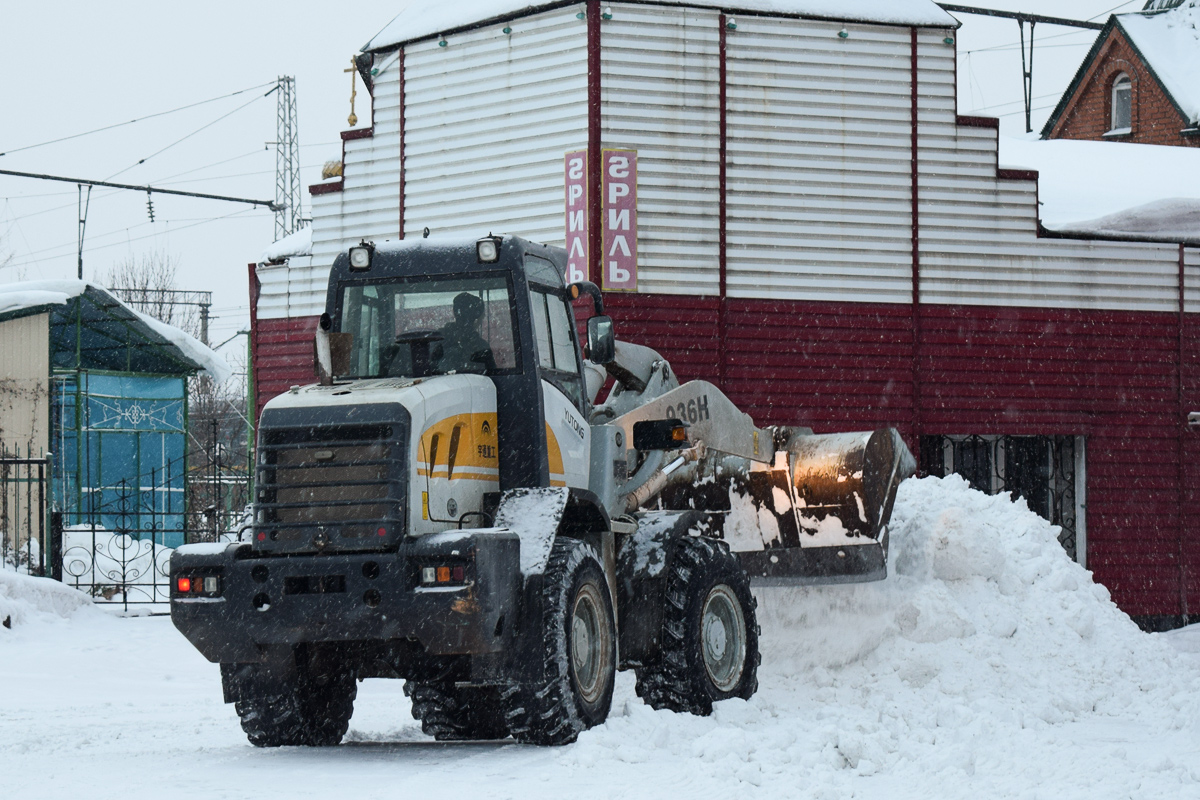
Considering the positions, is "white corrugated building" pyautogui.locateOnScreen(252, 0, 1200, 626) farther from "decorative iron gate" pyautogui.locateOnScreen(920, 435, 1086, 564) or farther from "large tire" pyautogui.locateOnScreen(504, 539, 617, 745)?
"large tire" pyautogui.locateOnScreen(504, 539, 617, 745)

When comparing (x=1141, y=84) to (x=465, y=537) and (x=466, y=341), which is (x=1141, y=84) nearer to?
(x=466, y=341)

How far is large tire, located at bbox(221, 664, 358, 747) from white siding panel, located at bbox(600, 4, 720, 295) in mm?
8126

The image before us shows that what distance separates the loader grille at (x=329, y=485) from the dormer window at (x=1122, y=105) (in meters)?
27.3

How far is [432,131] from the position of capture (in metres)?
18.2

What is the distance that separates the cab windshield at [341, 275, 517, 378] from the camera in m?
9.30

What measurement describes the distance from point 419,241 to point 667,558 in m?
2.73

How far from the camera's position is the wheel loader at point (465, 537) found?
8305mm

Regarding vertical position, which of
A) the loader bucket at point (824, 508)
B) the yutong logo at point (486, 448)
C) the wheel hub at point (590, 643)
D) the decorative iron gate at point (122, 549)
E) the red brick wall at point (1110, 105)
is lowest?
the decorative iron gate at point (122, 549)

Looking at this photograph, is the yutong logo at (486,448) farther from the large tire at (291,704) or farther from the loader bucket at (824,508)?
the loader bucket at (824,508)

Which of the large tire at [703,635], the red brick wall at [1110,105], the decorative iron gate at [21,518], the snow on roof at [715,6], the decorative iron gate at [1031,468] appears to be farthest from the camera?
the red brick wall at [1110,105]

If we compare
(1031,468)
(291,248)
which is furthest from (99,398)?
(1031,468)

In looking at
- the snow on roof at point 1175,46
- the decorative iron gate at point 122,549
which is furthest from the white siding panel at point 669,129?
the snow on roof at point 1175,46

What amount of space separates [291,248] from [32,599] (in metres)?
7.18

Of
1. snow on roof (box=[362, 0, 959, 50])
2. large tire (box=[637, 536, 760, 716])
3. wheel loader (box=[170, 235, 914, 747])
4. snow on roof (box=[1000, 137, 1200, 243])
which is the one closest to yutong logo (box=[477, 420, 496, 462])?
wheel loader (box=[170, 235, 914, 747])
